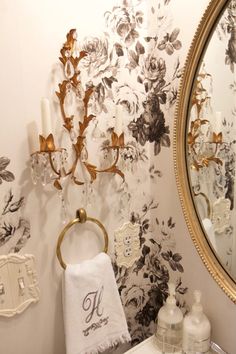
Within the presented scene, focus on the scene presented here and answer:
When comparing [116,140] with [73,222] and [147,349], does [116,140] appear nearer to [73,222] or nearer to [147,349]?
[73,222]

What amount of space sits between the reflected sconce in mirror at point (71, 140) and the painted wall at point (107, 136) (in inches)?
1.0

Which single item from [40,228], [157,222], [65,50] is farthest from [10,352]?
[65,50]

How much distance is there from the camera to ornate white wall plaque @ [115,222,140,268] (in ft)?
3.70

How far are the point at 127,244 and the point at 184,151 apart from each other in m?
0.40

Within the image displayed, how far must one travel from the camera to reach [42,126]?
0.86 m

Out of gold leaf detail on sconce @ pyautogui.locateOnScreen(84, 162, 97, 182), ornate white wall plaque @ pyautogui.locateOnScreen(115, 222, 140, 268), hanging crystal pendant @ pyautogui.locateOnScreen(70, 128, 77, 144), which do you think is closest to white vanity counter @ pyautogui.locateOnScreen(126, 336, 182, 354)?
ornate white wall plaque @ pyautogui.locateOnScreen(115, 222, 140, 268)

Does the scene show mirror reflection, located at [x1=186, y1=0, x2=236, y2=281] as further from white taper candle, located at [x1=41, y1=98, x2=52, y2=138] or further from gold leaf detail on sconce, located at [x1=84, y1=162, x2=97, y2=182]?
white taper candle, located at [x1=41, y1=98, x2=52, y2=138]

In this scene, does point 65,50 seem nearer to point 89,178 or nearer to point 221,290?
point 89,178

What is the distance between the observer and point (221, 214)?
895 mm

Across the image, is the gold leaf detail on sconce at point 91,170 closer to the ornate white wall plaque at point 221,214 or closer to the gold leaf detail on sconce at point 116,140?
the gold leaf detail on sconce at point 116,140

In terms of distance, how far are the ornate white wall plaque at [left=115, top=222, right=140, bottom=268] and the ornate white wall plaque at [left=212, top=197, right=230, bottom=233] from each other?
Result: 0.33 meters

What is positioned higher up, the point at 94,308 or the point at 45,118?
the point at 45,118

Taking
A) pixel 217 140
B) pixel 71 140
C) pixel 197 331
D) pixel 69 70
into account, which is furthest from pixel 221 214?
pixel 69 70

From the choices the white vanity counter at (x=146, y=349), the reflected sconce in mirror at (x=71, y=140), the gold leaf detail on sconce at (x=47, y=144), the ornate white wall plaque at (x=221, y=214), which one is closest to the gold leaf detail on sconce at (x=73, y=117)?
the reflected sconce in mirror at (x=71, y=140)
